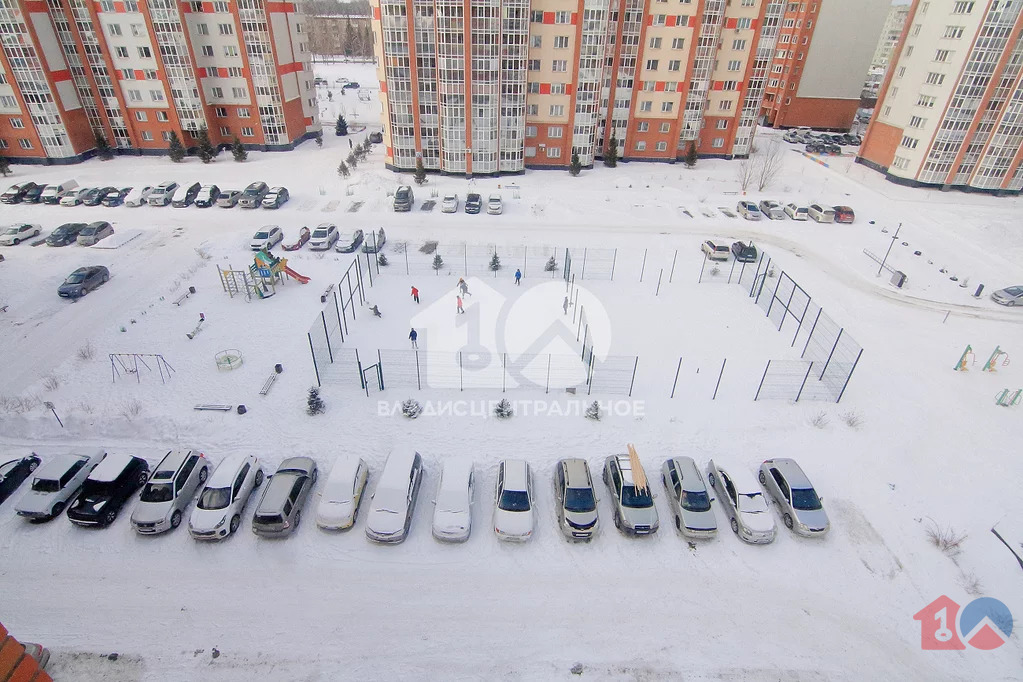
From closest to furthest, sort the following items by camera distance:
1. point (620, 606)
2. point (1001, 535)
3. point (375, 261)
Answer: point (620, 606)
point (1001, 535)
point (375, 261)

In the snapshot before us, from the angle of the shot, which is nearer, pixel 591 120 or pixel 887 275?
pixel 887 275

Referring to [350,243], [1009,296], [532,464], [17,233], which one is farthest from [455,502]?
[17,233]

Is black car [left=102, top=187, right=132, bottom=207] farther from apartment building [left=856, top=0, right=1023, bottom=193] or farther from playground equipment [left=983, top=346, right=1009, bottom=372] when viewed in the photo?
apartment building [left=856, top=0, right=1023, bottom=193]

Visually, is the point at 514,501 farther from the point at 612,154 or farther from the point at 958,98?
the point at 958,98

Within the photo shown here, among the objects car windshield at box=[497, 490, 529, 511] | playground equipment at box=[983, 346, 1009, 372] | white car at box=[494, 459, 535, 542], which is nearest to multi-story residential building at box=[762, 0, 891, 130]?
playground equipment at box=[983, 346, 1009, 372]

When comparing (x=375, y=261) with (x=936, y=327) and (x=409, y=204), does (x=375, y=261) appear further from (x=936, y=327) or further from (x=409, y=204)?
(x=936, y=327)

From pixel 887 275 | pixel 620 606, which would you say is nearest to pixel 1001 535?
pixel 620 606

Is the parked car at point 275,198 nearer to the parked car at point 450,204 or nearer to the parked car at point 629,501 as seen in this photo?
the parked car at point 450,204
